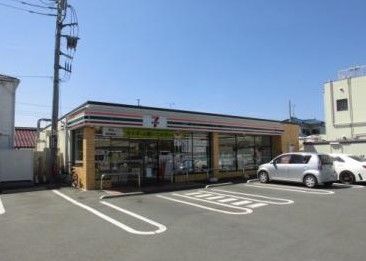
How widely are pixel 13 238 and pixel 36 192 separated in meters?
9.81

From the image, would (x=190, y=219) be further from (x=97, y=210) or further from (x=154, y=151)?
(x=154, y=151)

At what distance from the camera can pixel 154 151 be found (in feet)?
71.2

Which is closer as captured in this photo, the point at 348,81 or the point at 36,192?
the point at 36,192

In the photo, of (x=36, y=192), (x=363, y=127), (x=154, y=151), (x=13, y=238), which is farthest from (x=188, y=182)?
(x=363, y=127)

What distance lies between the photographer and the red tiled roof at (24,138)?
35312 mm

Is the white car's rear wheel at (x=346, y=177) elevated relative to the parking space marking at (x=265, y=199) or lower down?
elevated

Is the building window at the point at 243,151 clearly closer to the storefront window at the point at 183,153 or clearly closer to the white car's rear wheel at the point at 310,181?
the storefront window at the point at 183,153

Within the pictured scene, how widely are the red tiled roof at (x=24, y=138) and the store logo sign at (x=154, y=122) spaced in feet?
58.9

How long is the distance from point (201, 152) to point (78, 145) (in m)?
6.56

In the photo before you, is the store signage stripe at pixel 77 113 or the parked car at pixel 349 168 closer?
the store signage stripe at pixel 77 113

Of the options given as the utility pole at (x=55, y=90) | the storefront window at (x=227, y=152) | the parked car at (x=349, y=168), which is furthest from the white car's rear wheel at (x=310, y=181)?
the utility pole at (x=55, y=90)

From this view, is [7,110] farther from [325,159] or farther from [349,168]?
[349,168]

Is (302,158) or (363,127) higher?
(363,127)

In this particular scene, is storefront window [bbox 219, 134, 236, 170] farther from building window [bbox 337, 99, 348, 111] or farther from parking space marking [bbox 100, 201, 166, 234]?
building window [bbox 337, 99, 348, 111]
